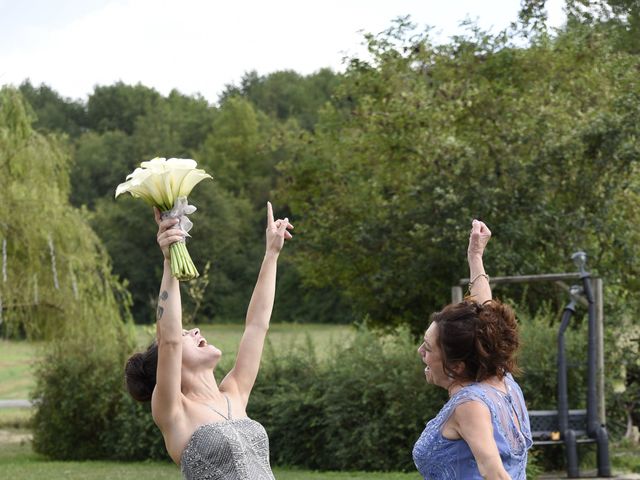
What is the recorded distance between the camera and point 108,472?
48.8 feet

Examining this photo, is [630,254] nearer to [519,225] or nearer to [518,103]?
[519,225]

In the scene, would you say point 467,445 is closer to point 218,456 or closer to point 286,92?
point 218,456

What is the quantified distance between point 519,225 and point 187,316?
5183 millimetres

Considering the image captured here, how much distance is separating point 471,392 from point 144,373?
1364mm

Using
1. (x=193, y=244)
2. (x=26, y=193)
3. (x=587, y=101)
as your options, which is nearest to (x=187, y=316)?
(x=26, y=193)

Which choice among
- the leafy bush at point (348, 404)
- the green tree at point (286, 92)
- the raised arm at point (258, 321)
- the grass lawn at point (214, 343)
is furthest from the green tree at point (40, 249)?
the green tree at point (286, 92)

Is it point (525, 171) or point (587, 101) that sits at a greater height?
point (587, 101)

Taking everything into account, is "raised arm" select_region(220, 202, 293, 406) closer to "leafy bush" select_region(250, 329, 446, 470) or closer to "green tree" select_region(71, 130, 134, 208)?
"leafy bush" select_region(250, 329, 446, 470)

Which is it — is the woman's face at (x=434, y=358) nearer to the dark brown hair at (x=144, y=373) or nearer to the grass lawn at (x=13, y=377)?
the dark brown hair at (x=144, y=373)

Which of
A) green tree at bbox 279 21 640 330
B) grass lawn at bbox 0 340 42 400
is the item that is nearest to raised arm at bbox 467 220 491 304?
green tree at bbox 279 21 640 330

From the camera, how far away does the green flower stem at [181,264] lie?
149 inches

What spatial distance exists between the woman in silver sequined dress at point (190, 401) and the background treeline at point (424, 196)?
1006 centimetres

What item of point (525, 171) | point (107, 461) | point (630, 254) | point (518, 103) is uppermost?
point (518, 103)

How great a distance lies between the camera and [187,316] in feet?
56.1
